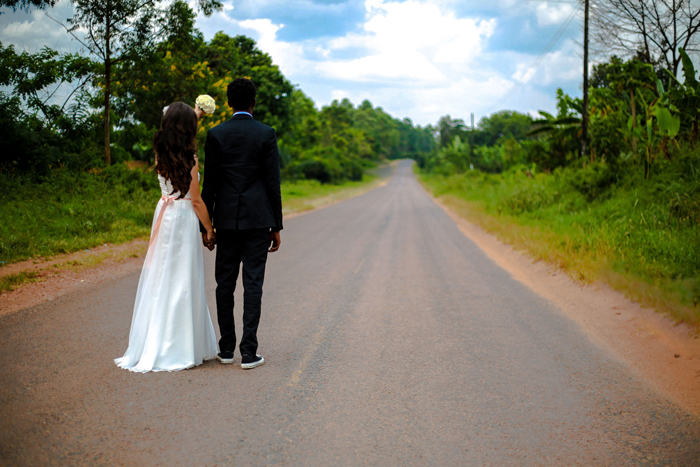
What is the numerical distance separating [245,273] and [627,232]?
745 centimetres

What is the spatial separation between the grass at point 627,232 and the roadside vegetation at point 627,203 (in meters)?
0.02

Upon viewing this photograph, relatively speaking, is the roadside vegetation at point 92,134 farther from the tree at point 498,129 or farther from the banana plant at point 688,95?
the tree at point 498,129

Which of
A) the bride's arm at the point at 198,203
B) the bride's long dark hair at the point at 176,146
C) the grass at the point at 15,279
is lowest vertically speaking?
the grass at the point at 15,279

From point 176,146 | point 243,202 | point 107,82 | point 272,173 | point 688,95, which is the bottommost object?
point 243,202

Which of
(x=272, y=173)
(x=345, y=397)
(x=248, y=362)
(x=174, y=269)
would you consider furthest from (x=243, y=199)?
(x=345, y=397)

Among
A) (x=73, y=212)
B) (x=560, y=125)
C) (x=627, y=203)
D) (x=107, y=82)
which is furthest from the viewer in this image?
(x=560, y=125)

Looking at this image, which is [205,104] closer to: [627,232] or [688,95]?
[627,232]

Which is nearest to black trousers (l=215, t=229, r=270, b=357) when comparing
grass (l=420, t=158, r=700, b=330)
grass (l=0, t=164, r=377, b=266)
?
grass (l=420, t=158, r=700, b=330)

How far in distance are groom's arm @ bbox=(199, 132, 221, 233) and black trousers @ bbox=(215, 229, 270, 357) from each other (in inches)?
10.1

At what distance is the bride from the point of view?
12.4 ft

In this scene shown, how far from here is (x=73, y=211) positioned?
434 inches

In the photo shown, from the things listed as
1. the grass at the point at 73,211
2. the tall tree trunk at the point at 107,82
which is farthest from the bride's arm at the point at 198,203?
the tall tree trunk at the point at 107,82

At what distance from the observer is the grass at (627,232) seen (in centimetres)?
617

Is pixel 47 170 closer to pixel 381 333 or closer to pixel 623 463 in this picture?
pixel 381 333
